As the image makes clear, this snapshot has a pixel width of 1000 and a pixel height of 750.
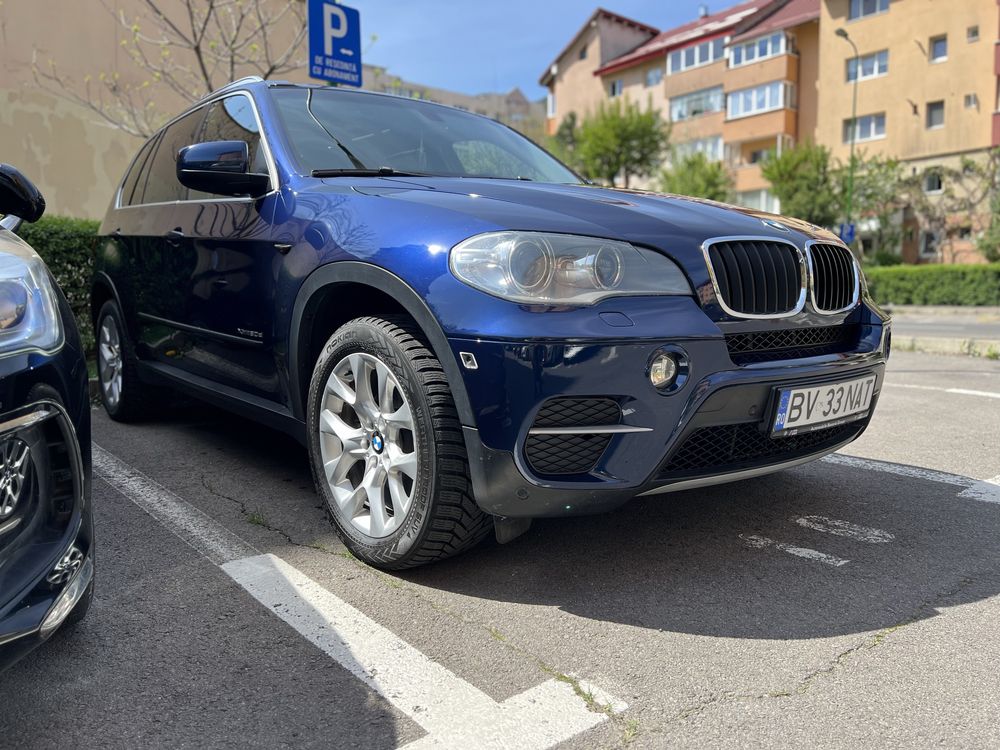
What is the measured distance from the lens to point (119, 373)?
483 cm

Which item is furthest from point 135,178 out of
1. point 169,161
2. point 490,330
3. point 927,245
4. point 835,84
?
point 835,84

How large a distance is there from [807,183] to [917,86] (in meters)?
5.24

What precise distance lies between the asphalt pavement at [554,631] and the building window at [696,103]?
4301cm

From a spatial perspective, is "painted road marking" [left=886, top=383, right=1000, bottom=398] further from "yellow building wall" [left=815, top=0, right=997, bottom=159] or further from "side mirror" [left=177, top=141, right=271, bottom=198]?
"yellow building wall" [left=815, top=0, right=997, bottom=159]

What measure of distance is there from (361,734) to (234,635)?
61 cm

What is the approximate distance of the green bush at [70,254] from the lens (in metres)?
6.29

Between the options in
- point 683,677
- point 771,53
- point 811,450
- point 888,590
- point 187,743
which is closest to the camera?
point 187,743

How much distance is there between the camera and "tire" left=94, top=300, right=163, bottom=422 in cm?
467

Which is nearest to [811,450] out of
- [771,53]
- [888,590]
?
[888,590]

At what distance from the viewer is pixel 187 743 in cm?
183

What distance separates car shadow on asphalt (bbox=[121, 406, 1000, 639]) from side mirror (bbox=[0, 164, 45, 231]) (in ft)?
4.55

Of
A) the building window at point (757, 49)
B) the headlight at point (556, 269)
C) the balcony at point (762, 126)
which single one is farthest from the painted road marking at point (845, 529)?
the building window at point (757, 49)

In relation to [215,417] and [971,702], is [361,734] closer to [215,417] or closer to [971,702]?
[971,702]

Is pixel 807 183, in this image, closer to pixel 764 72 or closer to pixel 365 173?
pixel 764 72
